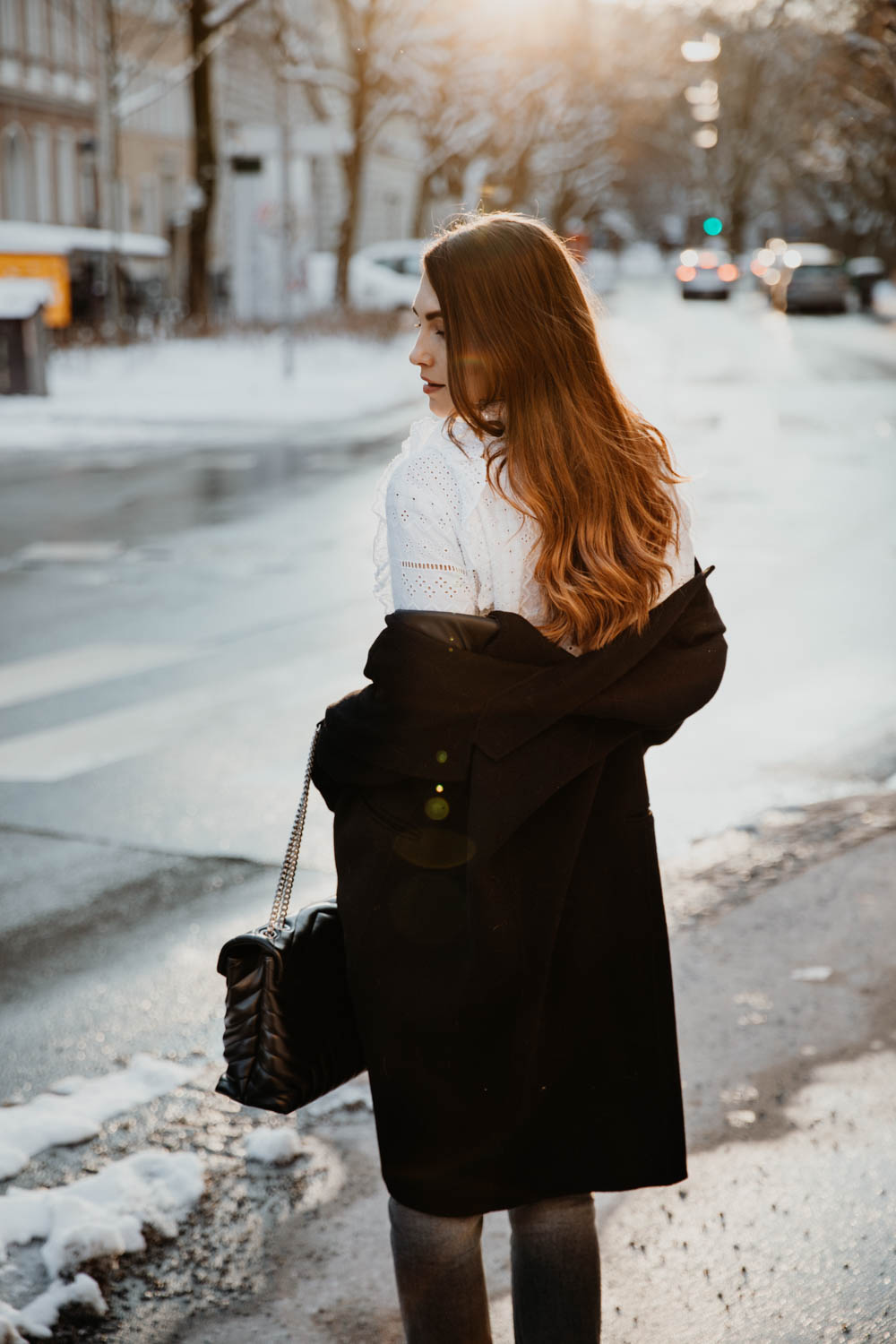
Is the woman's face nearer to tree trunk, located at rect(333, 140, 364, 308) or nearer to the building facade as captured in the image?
tree trunk, located at rect(333, 140, 364, 308)

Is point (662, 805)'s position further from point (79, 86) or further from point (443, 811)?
point (79, 86)

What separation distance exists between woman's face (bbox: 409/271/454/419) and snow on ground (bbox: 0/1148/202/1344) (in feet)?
5.30

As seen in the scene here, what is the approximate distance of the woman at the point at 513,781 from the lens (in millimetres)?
2039

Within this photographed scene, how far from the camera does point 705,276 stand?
2015 inches

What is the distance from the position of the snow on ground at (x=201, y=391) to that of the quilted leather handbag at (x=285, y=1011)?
49.5ft

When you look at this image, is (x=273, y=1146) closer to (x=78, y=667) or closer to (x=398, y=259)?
(x=78, y=667)

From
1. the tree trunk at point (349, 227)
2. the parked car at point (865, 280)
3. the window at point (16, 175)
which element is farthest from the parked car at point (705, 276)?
the tree trunk at point (349, 227)

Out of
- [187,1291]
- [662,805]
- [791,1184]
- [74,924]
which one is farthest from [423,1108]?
[662,805]

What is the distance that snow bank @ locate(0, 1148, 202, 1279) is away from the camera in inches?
114

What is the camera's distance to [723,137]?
86750 mm

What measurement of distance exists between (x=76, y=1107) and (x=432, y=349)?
2014 mm

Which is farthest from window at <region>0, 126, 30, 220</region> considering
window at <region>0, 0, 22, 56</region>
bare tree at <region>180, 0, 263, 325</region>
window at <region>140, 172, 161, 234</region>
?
bare tree at <region>180, 0, 263, 325</region>

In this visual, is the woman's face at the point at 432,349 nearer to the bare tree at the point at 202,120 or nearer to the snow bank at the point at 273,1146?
the snow bank at the point at 273,1146

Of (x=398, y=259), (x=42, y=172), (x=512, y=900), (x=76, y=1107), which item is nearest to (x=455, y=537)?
(x=512, y=900)
